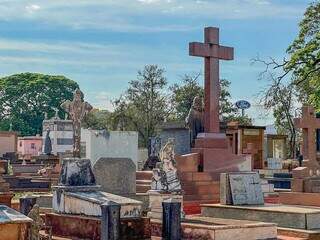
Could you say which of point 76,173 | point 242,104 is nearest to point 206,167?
point 76,173

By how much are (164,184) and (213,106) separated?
226 inches

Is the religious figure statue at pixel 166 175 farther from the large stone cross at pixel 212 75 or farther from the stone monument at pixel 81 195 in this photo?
the large stone cross at pixel 212 75

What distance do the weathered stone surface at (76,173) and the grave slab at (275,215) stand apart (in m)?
2.72

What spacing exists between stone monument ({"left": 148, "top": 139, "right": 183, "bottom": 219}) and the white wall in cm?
1062

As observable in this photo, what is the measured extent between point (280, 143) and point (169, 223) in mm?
31344

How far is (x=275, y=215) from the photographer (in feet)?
34.8

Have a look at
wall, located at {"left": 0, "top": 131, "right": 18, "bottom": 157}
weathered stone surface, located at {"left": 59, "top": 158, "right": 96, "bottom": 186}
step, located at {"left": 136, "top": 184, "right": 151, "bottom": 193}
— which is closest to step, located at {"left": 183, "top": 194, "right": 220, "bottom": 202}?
step, located at {"left": 136, "top": 184, "right": 151, "bottom": 193}

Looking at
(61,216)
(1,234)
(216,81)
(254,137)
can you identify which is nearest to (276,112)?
(254,137)

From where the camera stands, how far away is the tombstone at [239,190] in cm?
1181

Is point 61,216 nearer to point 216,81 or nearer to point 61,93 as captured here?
point 216,81

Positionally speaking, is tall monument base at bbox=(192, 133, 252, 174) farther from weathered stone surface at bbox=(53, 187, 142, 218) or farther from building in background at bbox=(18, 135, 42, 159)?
building in background at bbox=(18, 135, 42, 159)

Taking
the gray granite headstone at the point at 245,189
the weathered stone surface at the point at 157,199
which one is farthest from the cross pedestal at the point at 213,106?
the weathered stone surface at the point at 157,199

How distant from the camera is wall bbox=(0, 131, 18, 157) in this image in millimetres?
48922

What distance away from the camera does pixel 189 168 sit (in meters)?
15.1
